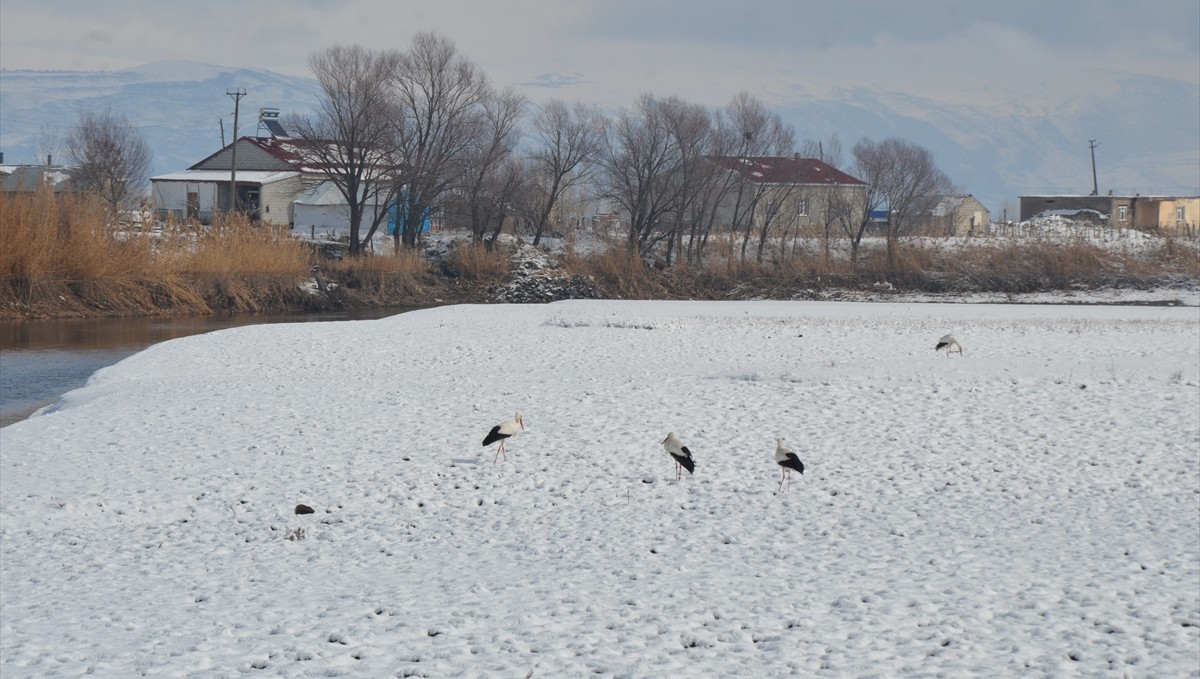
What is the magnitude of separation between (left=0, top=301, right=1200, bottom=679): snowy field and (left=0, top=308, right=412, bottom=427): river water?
230 centimetres

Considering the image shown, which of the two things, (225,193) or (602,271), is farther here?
(225,193)

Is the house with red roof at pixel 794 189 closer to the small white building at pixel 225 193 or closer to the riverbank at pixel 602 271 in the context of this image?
the riverbank at pixel 602 271

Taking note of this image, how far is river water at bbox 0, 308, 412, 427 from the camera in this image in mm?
21938

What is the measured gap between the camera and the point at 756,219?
78.8 m

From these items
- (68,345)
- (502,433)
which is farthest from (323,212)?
(502,433)

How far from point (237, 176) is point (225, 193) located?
1.39 metres

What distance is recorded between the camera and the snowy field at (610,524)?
827 centimetres

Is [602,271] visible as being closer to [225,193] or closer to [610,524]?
[225,193]

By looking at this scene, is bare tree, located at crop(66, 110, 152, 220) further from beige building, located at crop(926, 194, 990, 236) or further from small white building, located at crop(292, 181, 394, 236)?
beige building, located at crop(926, 194, 990, 236)

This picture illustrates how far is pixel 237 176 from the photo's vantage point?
7725 cm

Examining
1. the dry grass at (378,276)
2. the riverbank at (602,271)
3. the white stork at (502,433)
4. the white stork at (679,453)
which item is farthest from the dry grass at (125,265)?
the white stork at (679,453)

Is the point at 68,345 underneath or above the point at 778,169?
underneath

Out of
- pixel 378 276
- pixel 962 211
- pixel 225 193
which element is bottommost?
pixel 378 276

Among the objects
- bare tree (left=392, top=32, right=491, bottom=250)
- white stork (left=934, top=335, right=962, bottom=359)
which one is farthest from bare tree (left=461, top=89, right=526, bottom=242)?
white stork (left=934, top=335, right=962, bottom=359)
